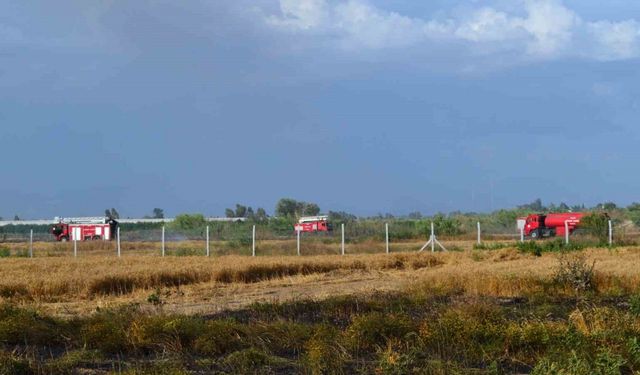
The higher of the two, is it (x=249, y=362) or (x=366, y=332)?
(x=366, y=332)

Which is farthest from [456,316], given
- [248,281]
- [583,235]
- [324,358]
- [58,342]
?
[583,235]

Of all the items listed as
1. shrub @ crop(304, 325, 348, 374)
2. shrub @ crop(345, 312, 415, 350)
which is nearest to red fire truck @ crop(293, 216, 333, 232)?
shrub @ crop(345, 312, 415, 350)

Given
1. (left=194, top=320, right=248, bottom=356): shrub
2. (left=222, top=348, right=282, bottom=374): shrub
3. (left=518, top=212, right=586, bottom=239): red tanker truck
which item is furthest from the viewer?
(left=518, top=212, right=586, bottom=239): red tanker truck

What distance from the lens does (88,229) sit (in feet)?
213

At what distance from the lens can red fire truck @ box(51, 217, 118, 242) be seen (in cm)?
6438

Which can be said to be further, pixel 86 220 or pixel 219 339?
pixel 86 220

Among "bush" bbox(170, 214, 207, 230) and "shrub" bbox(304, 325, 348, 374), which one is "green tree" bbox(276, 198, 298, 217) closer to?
"bush" bbox(170, 214, 207, 230)

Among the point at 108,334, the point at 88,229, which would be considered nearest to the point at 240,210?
the point at 88,229

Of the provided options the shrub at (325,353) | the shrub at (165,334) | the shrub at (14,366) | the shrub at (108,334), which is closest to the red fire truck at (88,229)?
the shrub at (108,334)

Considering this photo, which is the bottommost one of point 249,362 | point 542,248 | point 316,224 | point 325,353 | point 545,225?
point 249,362

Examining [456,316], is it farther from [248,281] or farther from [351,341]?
[248,281]

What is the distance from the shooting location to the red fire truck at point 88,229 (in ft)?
211

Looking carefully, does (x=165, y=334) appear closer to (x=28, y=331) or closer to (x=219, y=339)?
(x=219, y=339)

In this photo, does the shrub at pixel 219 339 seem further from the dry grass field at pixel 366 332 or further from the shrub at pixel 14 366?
the shrub at pixel 14 366
